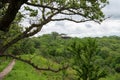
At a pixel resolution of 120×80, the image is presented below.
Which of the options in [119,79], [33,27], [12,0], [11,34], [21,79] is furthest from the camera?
[119,79]

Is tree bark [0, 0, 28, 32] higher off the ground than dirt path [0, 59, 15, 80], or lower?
higher

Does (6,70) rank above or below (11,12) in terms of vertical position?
below

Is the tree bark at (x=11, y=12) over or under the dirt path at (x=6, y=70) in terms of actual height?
over

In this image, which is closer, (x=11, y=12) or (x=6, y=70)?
(x=11, y=12)

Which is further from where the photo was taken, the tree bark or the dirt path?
the dirt path

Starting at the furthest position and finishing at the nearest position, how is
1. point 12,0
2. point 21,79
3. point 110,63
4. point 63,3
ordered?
1. point 110,63
2. point 21,79
3. point 63,3
4. point 12,0

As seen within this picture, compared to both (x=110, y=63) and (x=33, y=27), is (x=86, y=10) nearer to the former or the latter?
(x=33, y=27)

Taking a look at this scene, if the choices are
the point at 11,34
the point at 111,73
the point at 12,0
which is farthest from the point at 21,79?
the point at 111,73

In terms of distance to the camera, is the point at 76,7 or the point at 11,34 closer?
the point at 76,7

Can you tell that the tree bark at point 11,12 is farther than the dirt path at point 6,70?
No

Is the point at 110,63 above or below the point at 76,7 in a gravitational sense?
below

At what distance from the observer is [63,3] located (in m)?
14.3

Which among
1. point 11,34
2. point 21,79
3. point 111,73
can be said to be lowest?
point 111,73

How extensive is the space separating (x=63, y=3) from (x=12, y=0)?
6.31 m
